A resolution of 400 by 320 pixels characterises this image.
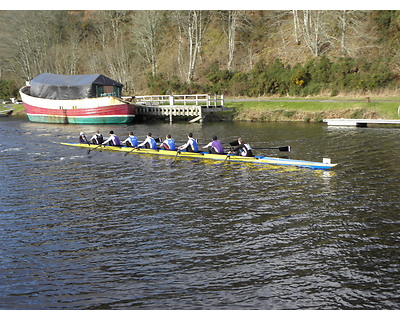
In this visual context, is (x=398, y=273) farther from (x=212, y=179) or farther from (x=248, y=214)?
(x=212, y=179)

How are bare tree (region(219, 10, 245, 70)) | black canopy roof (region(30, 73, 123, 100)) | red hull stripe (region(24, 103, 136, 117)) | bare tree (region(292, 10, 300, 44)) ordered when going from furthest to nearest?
1. bare tree (region(219, 10, 245, 70))
2. bare tree (region(292, 10, 300, 44))
3. black canopy roof (region(30, 73, 123, 100))
4. red hull stripe (region(24, 103, 136, 117))

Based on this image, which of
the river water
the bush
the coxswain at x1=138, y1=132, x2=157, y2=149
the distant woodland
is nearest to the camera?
the river water

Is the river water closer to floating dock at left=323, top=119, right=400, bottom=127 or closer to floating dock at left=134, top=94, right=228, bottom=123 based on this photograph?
floating dock at left=323, top=119, right=400, bottom=127

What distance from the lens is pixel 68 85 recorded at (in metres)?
48.7

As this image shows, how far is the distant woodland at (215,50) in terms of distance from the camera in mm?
50688

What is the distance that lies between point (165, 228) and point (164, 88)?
50112 mm

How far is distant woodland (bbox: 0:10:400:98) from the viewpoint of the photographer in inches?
1996

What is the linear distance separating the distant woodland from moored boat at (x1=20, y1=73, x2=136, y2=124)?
15204 millimetres

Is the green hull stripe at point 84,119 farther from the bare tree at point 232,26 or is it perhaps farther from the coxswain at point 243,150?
the coxswain at point 243,150

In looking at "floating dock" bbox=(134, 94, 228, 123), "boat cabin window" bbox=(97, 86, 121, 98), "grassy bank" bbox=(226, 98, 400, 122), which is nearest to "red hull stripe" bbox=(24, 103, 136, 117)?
"boat cabin window" bbox=(97, 86, 121, 98)

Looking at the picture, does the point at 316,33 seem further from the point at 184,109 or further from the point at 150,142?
the point at 150,142

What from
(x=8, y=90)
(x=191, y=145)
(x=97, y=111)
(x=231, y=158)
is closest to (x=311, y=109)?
(x=191, y=145)

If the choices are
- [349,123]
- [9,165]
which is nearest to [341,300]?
[9,165]

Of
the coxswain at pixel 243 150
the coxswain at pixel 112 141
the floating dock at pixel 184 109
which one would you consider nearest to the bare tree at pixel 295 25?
the floating dock at pixel 184 109
